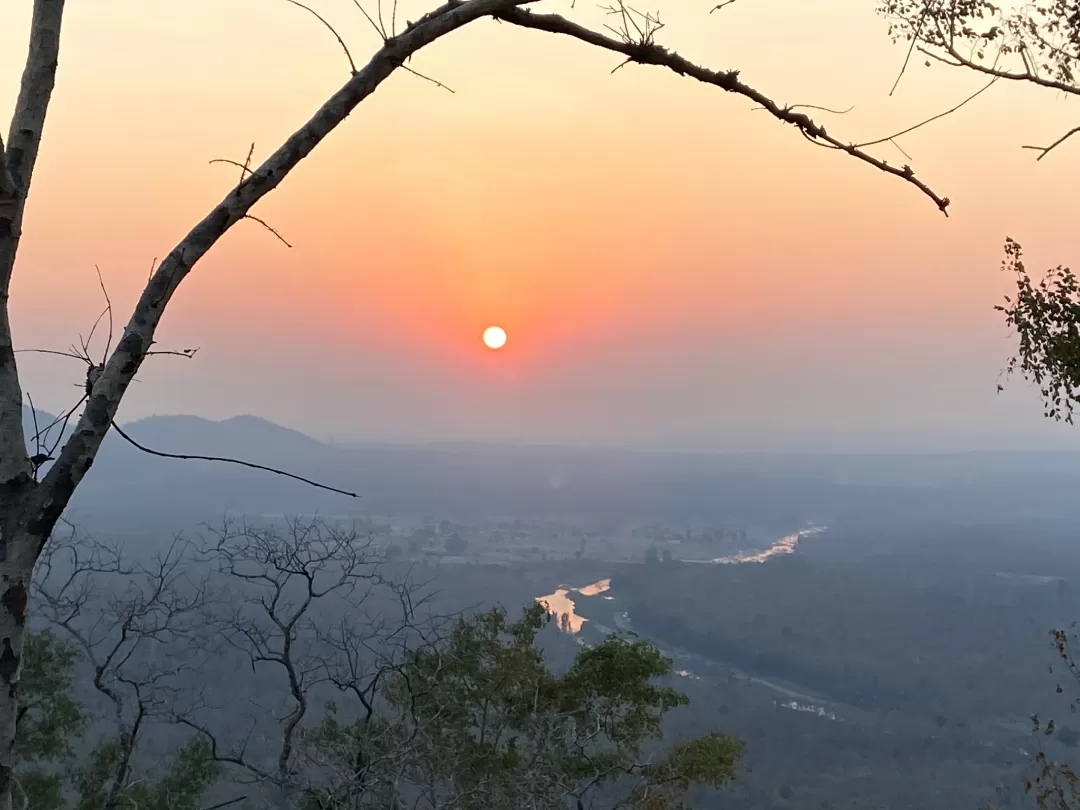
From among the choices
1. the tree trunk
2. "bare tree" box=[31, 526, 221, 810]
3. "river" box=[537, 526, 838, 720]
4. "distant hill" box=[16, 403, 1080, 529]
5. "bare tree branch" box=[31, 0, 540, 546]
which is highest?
"bare tree branch" box=[31, 0, 540, 546]

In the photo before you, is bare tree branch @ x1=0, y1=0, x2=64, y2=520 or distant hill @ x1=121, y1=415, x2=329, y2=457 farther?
distant hill @ x1=121, y1=415, x2=329, y2=457

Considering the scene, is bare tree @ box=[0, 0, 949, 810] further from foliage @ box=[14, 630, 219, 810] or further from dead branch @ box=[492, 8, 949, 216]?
foliage @ box=[14, 630, 219, 810]

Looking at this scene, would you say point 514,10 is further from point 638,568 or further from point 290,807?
point 638,568

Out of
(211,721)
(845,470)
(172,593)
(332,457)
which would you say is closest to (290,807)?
(172,593)

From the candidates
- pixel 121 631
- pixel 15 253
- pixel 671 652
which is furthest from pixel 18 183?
pixel 671 652

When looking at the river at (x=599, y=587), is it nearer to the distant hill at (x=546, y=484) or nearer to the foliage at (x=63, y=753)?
the foliage at (x=63, y=753)

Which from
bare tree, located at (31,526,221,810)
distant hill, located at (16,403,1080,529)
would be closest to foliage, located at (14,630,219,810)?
bare tree, located at (31,526,221,810)

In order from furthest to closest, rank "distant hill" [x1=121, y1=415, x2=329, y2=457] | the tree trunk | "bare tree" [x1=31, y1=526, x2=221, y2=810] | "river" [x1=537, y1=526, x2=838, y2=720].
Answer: "distant hill" [x1=121, y1=415, x2=329, y2=457] → "river" [x1=537, y1=526, x2=838, y2=720] → "bare tree" [x1=31, y1=526, x2=221, y2=810] → the tree trunk

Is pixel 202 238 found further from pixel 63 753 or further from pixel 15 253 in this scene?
pixel 63 753
